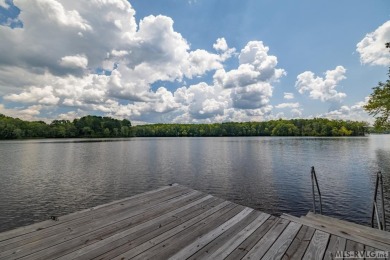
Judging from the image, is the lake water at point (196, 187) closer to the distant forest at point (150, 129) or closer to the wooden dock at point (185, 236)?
the wooden dock at point (185, 236)

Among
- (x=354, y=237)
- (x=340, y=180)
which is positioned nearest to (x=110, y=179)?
(x=354, y=237)

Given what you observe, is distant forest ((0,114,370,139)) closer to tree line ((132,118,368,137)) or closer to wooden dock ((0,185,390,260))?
tree line ((132,118,368,137))

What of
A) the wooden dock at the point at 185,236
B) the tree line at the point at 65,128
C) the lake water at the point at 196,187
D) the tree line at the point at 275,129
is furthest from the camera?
the tree line at the point at 275,129

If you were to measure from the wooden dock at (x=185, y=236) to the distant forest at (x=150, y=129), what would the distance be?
467ft

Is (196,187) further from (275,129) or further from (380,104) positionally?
(275,129)

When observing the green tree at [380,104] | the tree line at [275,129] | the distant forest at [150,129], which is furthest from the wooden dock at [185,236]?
the tree line at [275,129]

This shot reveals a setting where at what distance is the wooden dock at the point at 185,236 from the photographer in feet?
12.8

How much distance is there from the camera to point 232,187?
17.4 metres

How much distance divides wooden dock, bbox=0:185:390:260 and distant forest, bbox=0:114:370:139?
142 m

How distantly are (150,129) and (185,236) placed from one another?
619 feet

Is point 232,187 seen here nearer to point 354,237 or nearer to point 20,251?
point 354,237

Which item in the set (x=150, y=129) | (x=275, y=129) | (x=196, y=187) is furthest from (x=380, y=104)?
(x=150, y=129)

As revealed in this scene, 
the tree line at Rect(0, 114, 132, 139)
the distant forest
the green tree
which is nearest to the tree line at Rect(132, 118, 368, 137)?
the distant forest

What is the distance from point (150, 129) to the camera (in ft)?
618
